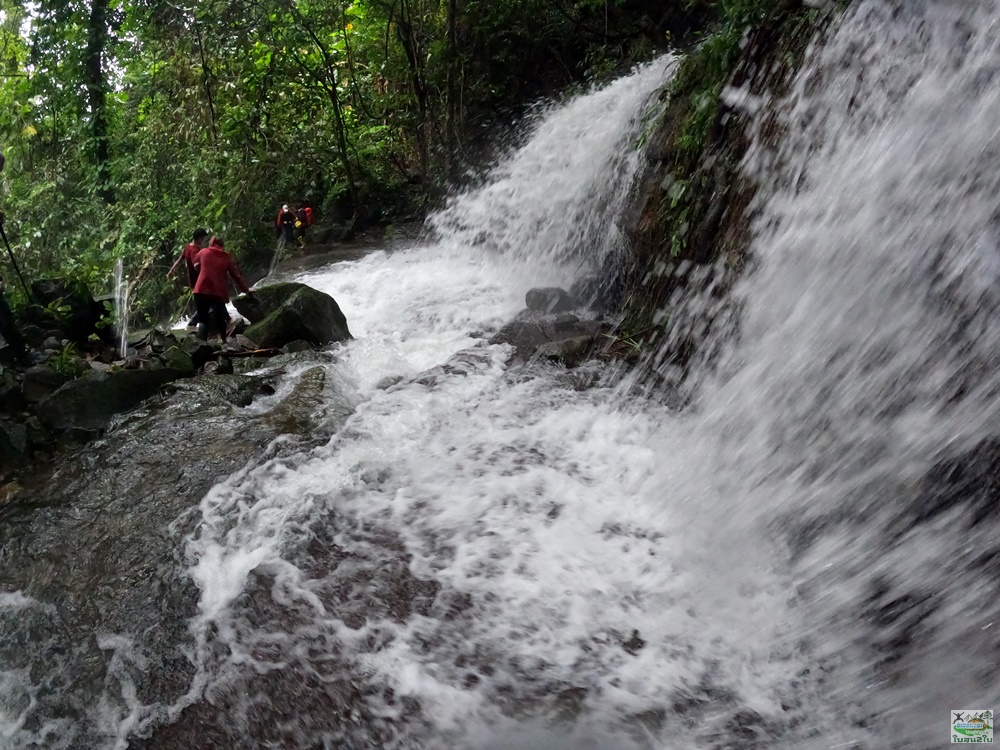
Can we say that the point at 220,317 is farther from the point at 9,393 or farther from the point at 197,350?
the point at 9,393

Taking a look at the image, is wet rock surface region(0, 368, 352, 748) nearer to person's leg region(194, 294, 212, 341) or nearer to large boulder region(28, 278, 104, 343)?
large boulder region(28, 278, 104, 343)

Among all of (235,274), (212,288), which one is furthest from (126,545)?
(235,274)

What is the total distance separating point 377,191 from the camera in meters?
14.3

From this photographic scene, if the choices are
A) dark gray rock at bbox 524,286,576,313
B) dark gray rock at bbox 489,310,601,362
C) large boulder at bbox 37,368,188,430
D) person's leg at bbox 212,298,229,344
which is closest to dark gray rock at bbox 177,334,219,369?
large boulder at bbox 37,368,188,430

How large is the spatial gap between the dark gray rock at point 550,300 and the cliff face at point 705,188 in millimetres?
1233

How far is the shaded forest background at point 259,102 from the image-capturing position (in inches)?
468

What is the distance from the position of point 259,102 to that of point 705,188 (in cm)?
1013

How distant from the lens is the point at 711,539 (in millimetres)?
3828

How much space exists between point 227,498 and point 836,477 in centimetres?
380

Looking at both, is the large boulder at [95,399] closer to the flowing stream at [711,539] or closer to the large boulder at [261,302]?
the flowing stream at [711,539]

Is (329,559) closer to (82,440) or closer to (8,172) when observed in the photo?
(82,440)

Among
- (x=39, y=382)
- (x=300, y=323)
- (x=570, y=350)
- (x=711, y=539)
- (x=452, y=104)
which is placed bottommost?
(x=711, y=539)

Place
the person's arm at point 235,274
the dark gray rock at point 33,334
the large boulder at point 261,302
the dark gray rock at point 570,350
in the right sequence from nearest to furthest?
the dark gray rock at point 570,350 → the dark gray rock at point 33,334 → the person's arm at point 235,274 → the large boulder at point 261,302

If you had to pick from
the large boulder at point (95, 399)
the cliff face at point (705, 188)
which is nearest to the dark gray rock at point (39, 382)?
the large boulder at point (95, 399)
